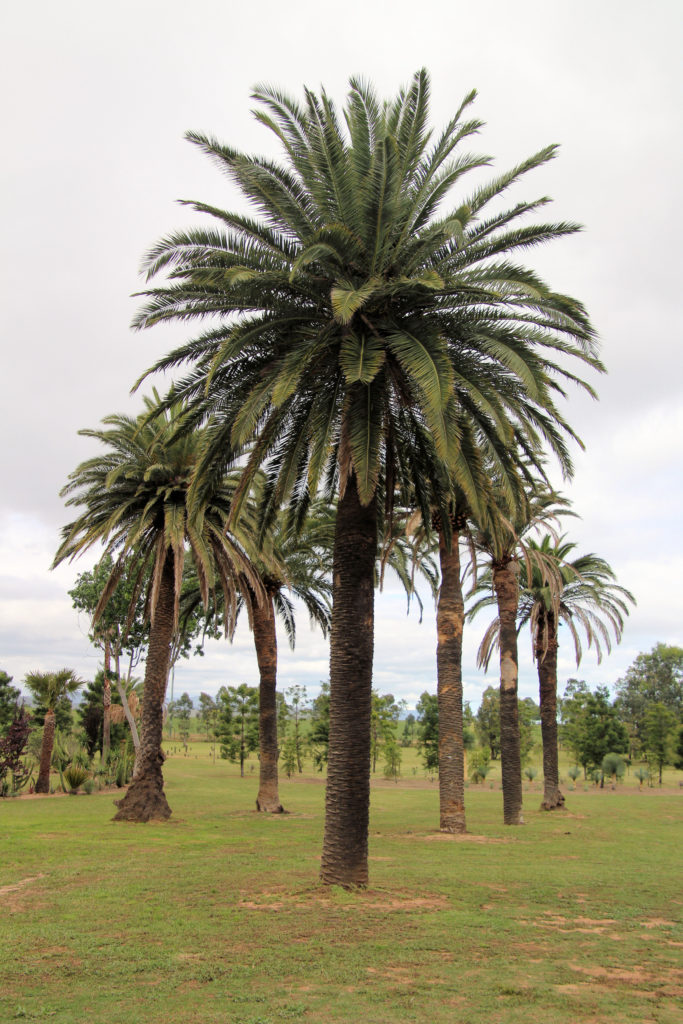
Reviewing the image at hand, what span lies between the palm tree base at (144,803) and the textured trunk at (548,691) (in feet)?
53.4

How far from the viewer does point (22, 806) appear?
1127 inches

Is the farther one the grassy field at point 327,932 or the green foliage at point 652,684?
the green foliage at point 652,684

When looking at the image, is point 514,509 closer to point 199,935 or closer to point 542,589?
point 199,935

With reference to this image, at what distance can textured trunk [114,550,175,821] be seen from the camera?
74.7 feet

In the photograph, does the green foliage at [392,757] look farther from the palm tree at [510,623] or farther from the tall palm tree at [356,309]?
the tall palm tree at [356,309]

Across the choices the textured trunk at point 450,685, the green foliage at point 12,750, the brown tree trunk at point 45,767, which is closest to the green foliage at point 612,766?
the textured trunk at point 450,685

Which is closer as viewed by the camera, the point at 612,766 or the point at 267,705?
the point at 267,705

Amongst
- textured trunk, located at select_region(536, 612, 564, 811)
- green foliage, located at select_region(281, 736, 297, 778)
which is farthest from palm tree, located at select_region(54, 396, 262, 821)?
green foliage, located at select_region(281, 736, 297, 778)

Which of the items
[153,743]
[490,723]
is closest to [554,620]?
[153,743]

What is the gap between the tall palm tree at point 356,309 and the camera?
11789mm

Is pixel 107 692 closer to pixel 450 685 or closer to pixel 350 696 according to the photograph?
pixel 450 685

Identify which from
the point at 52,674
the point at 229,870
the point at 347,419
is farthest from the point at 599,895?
the point at 52,674

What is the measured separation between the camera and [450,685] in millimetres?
22062

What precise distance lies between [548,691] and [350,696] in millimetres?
22846
